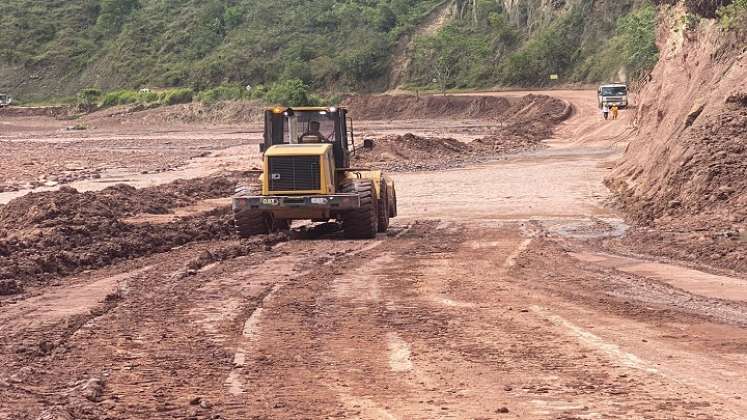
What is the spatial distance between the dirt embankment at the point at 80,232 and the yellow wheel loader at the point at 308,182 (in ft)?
4.98

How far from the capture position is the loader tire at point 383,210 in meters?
21.4

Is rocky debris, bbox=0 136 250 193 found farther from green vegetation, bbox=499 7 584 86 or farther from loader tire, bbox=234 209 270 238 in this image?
green vegetation, bbox=499 7 584 86

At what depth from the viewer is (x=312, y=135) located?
2067 cm

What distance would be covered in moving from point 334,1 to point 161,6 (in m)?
23.2

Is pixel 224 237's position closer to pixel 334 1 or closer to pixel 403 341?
pixel 403 341

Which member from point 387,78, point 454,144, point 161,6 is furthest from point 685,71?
point 161,6

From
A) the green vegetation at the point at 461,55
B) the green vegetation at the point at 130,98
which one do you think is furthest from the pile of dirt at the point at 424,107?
the green vegetation at the point at 130,98

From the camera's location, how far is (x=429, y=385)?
330 inches

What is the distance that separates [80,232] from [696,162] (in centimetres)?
1190

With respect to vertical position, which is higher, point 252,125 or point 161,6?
point 161,6

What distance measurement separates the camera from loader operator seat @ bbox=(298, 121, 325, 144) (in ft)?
67.6

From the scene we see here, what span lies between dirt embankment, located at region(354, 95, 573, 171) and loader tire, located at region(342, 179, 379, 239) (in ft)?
30.7

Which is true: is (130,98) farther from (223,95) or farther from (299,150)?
(299,150)

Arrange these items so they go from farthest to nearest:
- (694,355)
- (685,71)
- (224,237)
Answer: (685,71), (224,237), (694,355)
